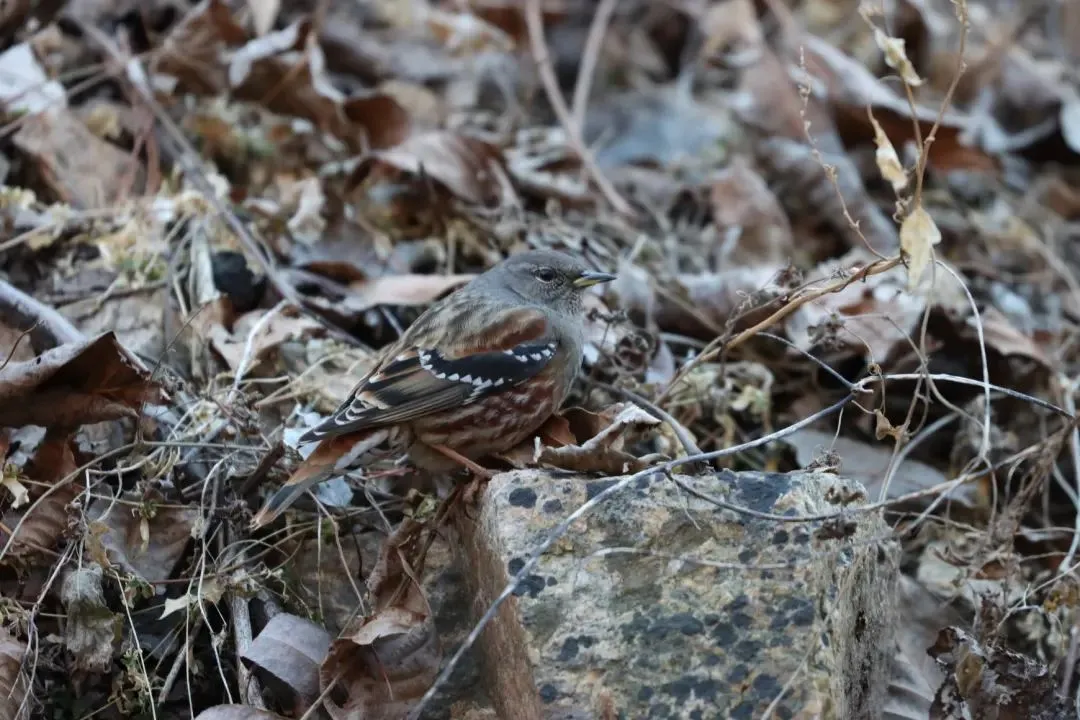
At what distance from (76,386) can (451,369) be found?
45.6 inches

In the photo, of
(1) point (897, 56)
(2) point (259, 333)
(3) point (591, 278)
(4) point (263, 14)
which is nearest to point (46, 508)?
(2) point (259, 333)

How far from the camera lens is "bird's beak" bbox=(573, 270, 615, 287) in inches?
178

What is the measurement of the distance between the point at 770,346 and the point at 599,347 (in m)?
0.83

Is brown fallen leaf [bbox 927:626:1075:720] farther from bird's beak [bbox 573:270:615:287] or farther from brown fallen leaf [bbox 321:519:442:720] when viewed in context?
bird's beak [bbox 573:270:615:287]

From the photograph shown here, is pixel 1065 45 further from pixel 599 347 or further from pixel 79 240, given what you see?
pixel 79 240

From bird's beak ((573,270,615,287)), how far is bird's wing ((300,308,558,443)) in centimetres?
36

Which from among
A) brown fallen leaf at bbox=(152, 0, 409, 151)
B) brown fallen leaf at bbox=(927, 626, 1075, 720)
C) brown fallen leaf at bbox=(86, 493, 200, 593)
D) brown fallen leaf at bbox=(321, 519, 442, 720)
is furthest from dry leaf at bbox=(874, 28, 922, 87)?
brown fallen leaf at bbox=(152, 0, 409, 151)

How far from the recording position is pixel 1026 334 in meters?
5.33

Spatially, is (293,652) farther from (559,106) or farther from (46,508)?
(559,106)

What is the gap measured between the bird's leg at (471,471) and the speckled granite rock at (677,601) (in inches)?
12.8

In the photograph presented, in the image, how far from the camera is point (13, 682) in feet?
10.7

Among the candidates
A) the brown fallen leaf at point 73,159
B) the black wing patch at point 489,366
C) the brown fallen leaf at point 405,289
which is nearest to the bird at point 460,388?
the black wing patch at point 489,366

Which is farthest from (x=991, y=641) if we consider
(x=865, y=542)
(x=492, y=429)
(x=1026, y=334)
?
(x=1026, y=334)

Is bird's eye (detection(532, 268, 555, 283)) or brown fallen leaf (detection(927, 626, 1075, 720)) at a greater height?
bird's eye (detection(532, 268, 555, 283))
